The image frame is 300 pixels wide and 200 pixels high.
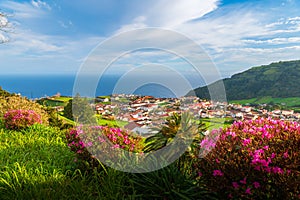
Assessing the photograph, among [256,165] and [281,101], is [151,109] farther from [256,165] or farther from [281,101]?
[281,101]

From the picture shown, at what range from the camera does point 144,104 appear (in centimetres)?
383

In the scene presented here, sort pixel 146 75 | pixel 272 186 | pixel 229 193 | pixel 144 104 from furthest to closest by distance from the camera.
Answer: pixel 144 104 → pixel 146 75 → pixel 229 193 → pixel 272 186

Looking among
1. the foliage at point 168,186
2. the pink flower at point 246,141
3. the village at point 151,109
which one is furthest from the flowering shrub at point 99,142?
the pink flower at point 246,141

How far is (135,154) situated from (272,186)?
71.8 inches

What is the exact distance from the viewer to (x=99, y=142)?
355 cm

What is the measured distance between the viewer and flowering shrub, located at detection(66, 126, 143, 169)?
11.4 feet

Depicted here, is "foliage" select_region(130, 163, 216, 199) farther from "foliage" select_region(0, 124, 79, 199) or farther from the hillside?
the hillside

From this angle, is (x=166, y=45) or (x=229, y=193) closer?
(x=229, y=193)

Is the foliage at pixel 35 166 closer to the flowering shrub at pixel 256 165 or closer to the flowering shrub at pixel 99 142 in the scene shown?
the flowering shrub at pixel 99 142

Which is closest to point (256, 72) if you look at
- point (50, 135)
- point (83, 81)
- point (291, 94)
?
point (291, 94)

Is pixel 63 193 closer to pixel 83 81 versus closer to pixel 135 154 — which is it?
pixel 135 154

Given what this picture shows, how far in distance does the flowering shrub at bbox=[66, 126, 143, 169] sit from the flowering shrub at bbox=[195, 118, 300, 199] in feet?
4.28

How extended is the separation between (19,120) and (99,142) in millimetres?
3831

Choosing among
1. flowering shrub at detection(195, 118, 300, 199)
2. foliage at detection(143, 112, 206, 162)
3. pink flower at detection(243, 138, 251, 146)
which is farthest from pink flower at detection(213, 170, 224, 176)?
foliage at detection(143, 112, 206, 162)
